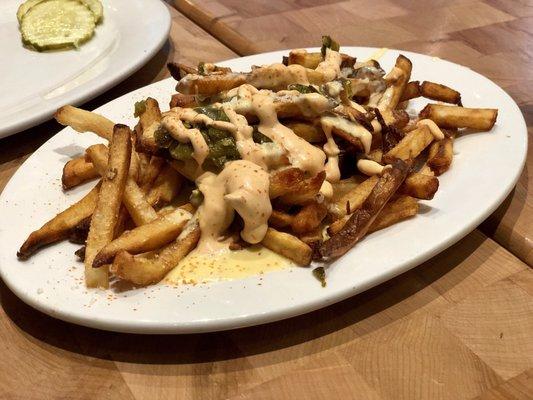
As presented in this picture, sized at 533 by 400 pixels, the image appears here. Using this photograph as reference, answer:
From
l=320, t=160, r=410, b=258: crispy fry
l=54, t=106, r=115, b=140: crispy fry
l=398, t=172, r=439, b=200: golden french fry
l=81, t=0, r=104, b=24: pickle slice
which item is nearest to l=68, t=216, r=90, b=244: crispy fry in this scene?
l=54, t=106, r=115, b=140: crispy fry

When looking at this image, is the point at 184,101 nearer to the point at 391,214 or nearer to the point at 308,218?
the point at 308,218

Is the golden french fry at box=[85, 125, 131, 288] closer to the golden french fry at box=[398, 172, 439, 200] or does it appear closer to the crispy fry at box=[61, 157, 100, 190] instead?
the crispy fry at box=[61, 157, 100, 190]

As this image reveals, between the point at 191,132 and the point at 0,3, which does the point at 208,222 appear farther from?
the point at 0,3

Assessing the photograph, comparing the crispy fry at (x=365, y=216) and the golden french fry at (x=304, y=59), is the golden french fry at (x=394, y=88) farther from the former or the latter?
the crispy fry at (x=365, y=216)

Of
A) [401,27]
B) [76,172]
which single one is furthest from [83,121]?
[401,27]

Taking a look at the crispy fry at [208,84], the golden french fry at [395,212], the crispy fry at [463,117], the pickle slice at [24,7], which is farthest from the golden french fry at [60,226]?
the pickle slice at [24,7]
